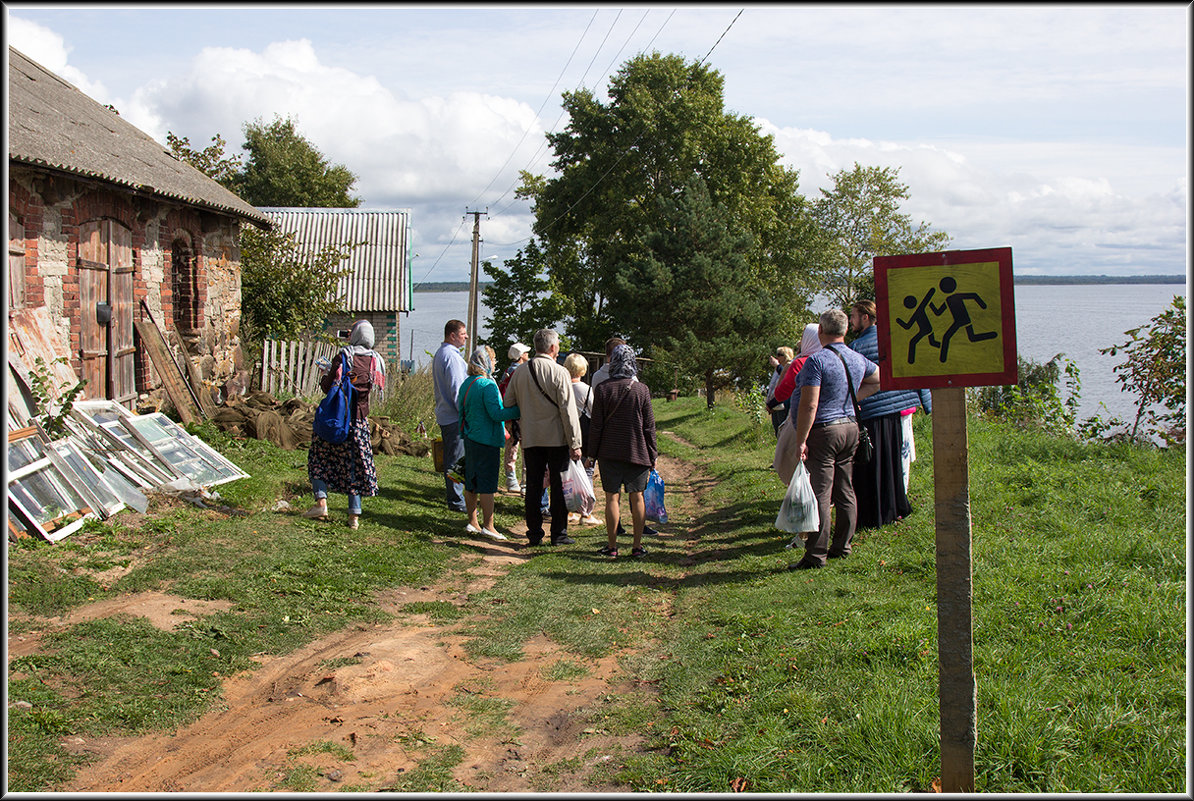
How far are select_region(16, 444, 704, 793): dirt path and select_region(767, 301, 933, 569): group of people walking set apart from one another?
2573 millimetres

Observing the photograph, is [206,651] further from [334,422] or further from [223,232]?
[223,232]

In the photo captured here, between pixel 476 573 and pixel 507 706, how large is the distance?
121 inches

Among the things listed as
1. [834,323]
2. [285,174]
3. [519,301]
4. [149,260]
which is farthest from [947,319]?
[285,174]

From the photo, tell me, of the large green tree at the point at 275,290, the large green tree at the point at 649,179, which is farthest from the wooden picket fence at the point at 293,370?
the large green tree at the point at 649,179

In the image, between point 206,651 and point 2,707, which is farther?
point 206,651

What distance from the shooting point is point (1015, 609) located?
507 centimetres

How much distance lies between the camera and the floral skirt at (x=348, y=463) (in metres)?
8.56

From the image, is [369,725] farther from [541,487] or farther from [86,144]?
[86,144]

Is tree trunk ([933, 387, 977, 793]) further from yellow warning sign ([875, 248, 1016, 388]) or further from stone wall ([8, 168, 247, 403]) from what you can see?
stone wall ([8, 168, 247, 403])

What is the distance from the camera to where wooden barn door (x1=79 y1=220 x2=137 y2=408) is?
1057 centimetres

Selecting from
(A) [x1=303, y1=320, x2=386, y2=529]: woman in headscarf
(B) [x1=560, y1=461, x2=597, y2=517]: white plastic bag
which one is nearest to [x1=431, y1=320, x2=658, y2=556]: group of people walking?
(B) [x1=560, y1=461, x2=597, y2=517]: white plastic bag

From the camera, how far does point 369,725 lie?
14.7 ft

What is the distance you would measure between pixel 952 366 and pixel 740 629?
2.93m

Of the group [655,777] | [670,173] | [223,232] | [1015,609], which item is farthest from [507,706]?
[670,173]
